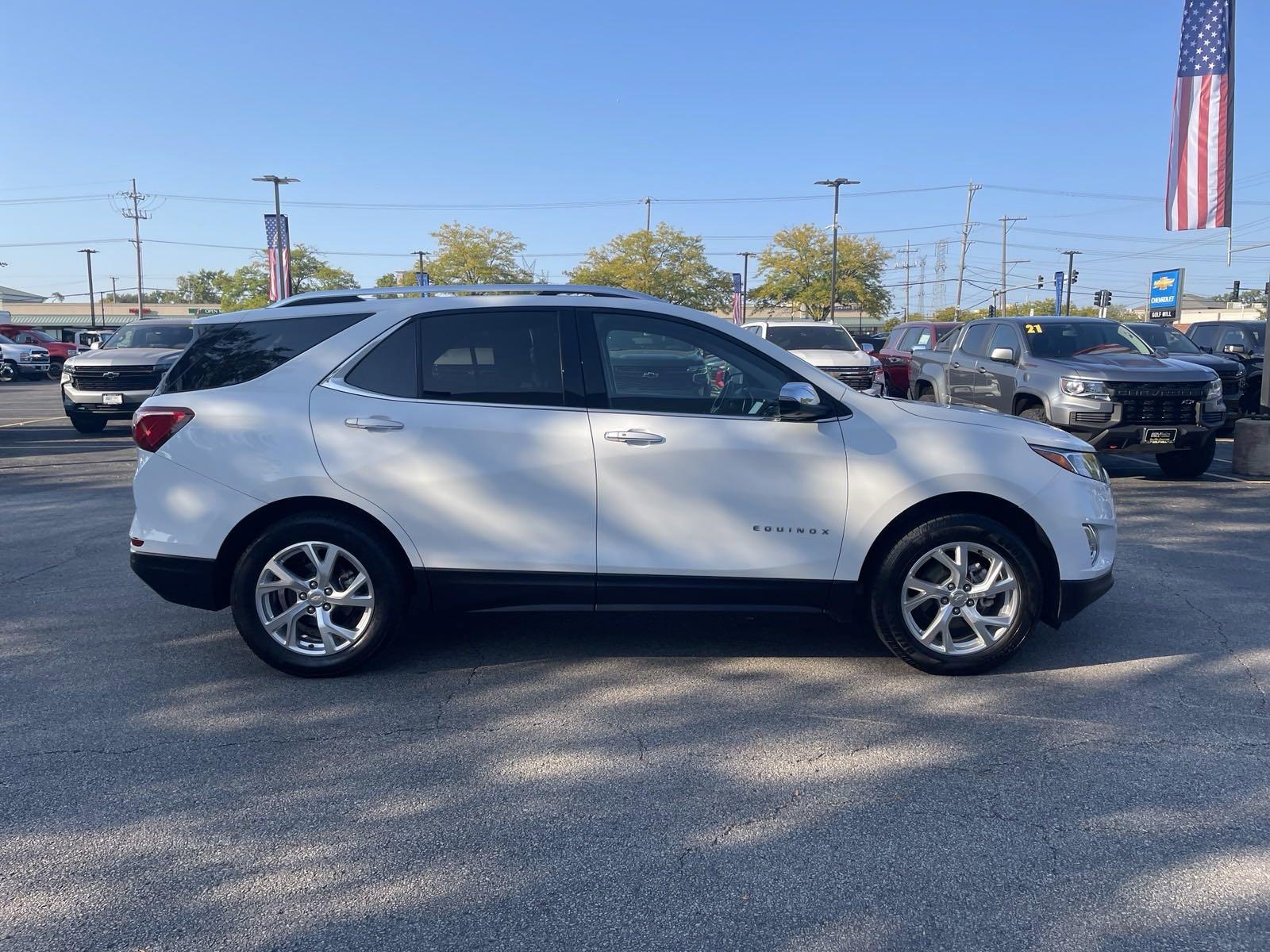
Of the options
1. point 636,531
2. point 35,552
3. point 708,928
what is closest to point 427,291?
point 636,531

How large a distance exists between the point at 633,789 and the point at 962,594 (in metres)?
2.01

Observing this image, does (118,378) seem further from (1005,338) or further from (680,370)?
(680,370)

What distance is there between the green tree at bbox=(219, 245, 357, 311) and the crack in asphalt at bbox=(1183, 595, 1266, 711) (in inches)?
2488

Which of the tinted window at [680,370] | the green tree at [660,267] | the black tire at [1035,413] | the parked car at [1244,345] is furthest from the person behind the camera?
the green tree at [660,267]

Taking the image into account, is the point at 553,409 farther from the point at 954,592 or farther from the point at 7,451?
the point at 7,451

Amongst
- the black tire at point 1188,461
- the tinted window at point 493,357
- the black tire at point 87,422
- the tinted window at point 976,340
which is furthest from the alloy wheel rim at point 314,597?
the black tire at point 87,422

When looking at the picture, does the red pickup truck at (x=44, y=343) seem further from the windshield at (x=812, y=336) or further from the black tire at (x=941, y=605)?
the black tire at (x=941, y=605)

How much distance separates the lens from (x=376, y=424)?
490 cm

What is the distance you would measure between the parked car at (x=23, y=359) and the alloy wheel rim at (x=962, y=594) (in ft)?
126

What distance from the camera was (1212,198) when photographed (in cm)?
1341

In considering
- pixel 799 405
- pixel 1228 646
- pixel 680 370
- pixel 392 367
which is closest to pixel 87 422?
pixel 392 367

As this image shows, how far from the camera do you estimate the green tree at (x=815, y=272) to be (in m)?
63.1

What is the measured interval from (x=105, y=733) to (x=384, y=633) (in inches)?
48.6

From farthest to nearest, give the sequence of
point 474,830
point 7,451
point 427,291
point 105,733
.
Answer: point 7,451
point 427,291
point 105,733
point 474,830
